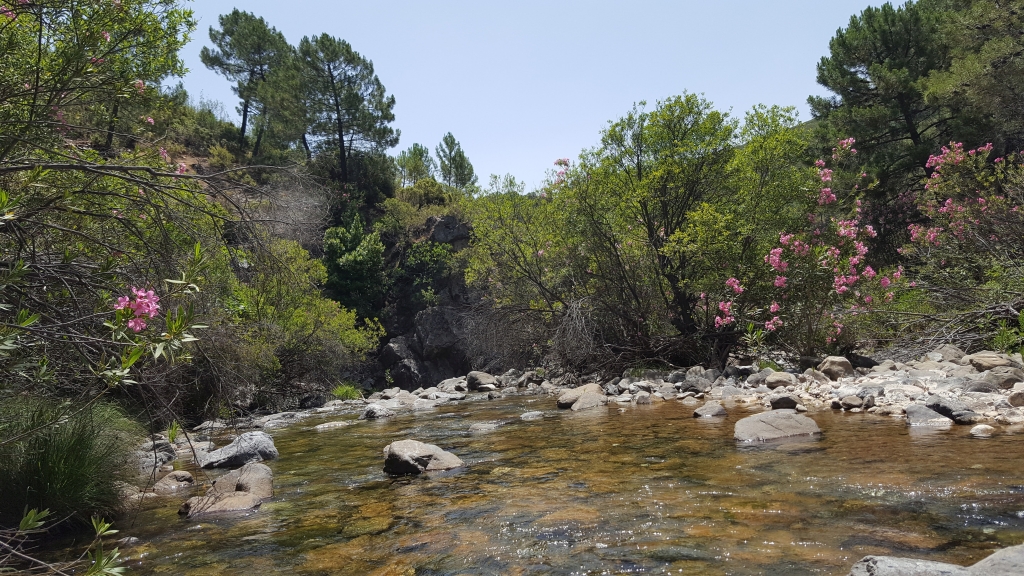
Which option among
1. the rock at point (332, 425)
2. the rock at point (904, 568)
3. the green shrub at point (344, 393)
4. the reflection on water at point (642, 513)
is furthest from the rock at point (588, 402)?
the green shrub at point (344, 393)

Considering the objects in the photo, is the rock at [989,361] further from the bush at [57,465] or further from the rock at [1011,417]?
the bush at [57,465]

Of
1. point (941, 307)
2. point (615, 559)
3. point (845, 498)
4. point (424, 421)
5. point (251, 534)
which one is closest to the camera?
point (615, 559)

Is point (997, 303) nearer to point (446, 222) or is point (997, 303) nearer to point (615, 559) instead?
point (615, 559)

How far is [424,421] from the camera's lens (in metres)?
11.4

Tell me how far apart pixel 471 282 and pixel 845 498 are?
15620mm

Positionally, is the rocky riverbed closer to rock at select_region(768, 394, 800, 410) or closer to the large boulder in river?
rock at select_region(768, 394, 800, 410)

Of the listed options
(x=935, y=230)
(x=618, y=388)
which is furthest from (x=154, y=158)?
(x=935, y=230)

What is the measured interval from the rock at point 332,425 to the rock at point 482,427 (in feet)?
10.7

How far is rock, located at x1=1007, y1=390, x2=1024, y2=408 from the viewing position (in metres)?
6.50

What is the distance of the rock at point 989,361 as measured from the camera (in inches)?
310

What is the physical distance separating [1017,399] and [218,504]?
8548 mm

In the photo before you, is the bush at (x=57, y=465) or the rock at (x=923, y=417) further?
the rock at (x=923, y=417)

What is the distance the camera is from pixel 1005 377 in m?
7.18

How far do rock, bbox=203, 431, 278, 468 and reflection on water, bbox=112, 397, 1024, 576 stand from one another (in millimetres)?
943
